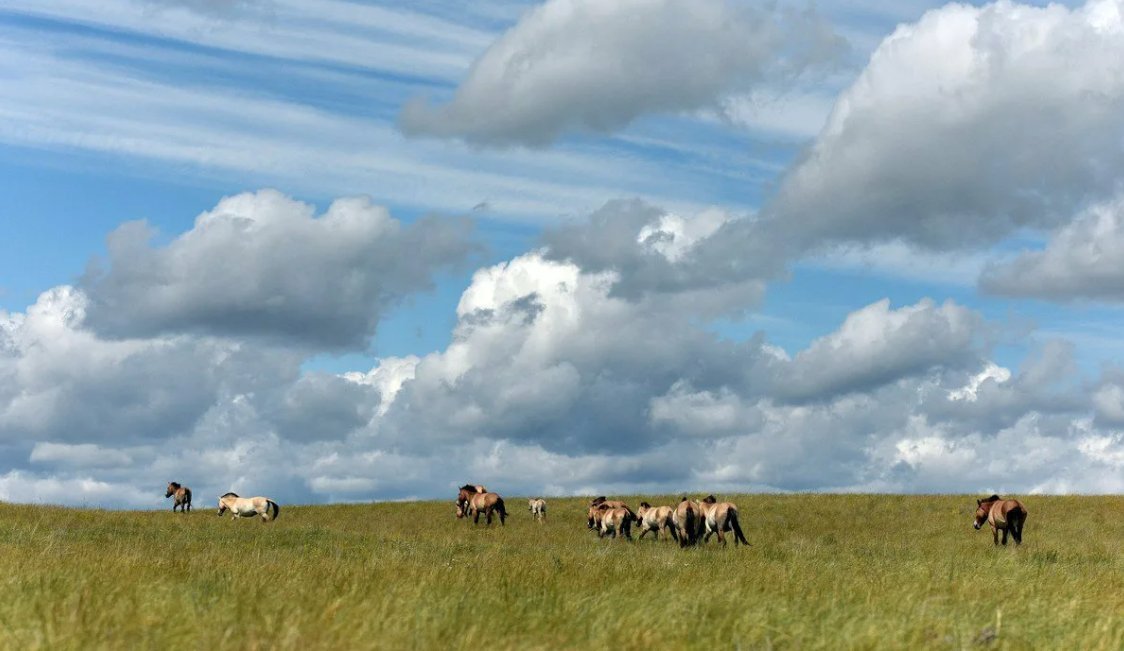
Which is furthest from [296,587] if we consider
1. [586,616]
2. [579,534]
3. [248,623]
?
[579,534]

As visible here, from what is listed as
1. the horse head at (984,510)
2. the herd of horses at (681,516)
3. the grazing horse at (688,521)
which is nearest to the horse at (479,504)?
the herd of horses at (681,516)

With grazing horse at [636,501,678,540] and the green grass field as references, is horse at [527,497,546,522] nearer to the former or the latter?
grazing horse at [636,501,678,540]

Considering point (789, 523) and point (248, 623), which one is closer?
point (248, 623)

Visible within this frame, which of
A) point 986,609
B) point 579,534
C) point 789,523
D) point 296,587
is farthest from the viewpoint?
point 789,523

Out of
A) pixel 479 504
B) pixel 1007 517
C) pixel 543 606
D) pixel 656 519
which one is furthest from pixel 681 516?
pixel 543 606

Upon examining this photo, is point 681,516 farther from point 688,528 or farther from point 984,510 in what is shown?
point 984,510

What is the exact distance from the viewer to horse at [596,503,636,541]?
31922mm

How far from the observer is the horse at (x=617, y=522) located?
31922 millimetres

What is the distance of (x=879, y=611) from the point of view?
897cm

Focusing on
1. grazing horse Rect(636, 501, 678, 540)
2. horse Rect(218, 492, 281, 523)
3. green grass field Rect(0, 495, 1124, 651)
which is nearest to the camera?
green grass field Rect(0, 495, 1124, 651)

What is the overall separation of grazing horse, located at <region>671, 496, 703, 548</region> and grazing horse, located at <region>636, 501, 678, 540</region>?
Answer: 0.73 meters

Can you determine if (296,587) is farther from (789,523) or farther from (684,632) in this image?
(789,523)

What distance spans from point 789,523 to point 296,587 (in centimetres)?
3070

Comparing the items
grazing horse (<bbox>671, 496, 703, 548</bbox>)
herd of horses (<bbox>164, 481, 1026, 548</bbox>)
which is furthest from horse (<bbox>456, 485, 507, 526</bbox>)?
grazing horse (<bbox>671, 496, 703, 548</bbox>)
